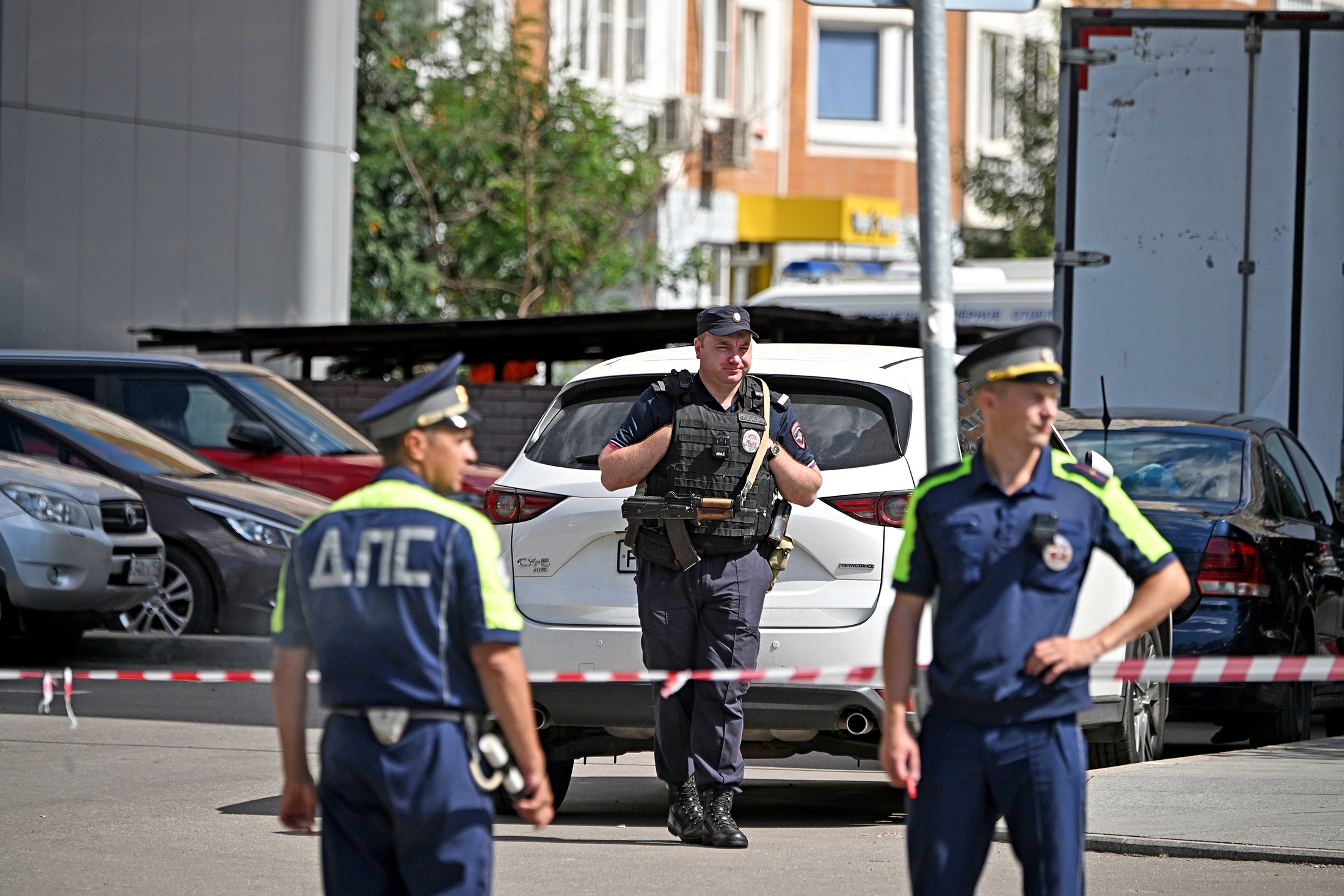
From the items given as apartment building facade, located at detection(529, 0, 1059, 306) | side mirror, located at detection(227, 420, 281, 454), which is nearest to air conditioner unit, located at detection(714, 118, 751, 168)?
apartment building facade, located at detection(529, 0, 1059, 306)

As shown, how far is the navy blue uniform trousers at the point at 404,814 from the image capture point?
159 inches

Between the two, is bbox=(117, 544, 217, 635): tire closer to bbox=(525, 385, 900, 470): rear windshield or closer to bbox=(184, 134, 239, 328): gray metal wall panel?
bbox=(525, 385, 900, 470): rear windshield

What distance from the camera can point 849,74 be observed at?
124ft

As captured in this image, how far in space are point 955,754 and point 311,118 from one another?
651 inches

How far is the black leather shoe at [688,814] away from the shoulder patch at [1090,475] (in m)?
3.09

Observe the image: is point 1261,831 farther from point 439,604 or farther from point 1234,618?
point 439,604

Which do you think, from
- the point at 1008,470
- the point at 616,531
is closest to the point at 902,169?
the point at 616,531

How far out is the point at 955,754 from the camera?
4.38 meters

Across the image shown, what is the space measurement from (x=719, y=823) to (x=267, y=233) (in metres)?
13.5

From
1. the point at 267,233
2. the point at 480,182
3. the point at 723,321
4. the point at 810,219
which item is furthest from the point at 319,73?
the point at 810,219

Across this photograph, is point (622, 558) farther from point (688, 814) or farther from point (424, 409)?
point (424, 409)

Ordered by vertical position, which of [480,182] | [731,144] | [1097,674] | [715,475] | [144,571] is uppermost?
[731,144]

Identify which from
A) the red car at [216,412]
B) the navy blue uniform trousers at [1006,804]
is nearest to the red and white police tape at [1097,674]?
the navy blue uniform trousers at [1006,804]

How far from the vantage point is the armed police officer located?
712 centimetres
